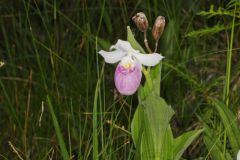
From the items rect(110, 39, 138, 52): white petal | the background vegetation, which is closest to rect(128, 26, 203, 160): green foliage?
rect(110, 39, 138, 52): white petal

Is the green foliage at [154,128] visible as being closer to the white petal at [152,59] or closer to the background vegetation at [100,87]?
the white petal at [152,59]

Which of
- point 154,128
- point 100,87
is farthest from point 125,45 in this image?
point 100,87

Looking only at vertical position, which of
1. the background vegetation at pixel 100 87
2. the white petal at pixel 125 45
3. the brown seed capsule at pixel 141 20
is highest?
the brown seed capsule at pixel 141 20

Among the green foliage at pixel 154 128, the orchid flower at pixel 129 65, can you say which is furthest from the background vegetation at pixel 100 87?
the orchid flower at pixel 129 65

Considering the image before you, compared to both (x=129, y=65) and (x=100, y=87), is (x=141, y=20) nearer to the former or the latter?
(x=129, y=65)

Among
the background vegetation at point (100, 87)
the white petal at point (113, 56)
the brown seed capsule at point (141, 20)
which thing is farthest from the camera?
the background vegetation at point (100, 87)

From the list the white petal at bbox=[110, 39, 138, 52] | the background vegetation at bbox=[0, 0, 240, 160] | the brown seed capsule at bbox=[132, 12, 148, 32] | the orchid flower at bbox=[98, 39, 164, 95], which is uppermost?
the brown seed capsule at bbox=[132, 12, 148, 32]

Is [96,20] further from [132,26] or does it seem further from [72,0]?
[132,26]

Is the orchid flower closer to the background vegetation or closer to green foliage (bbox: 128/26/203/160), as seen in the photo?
green foliage (bbox: 128/26/203/160)
